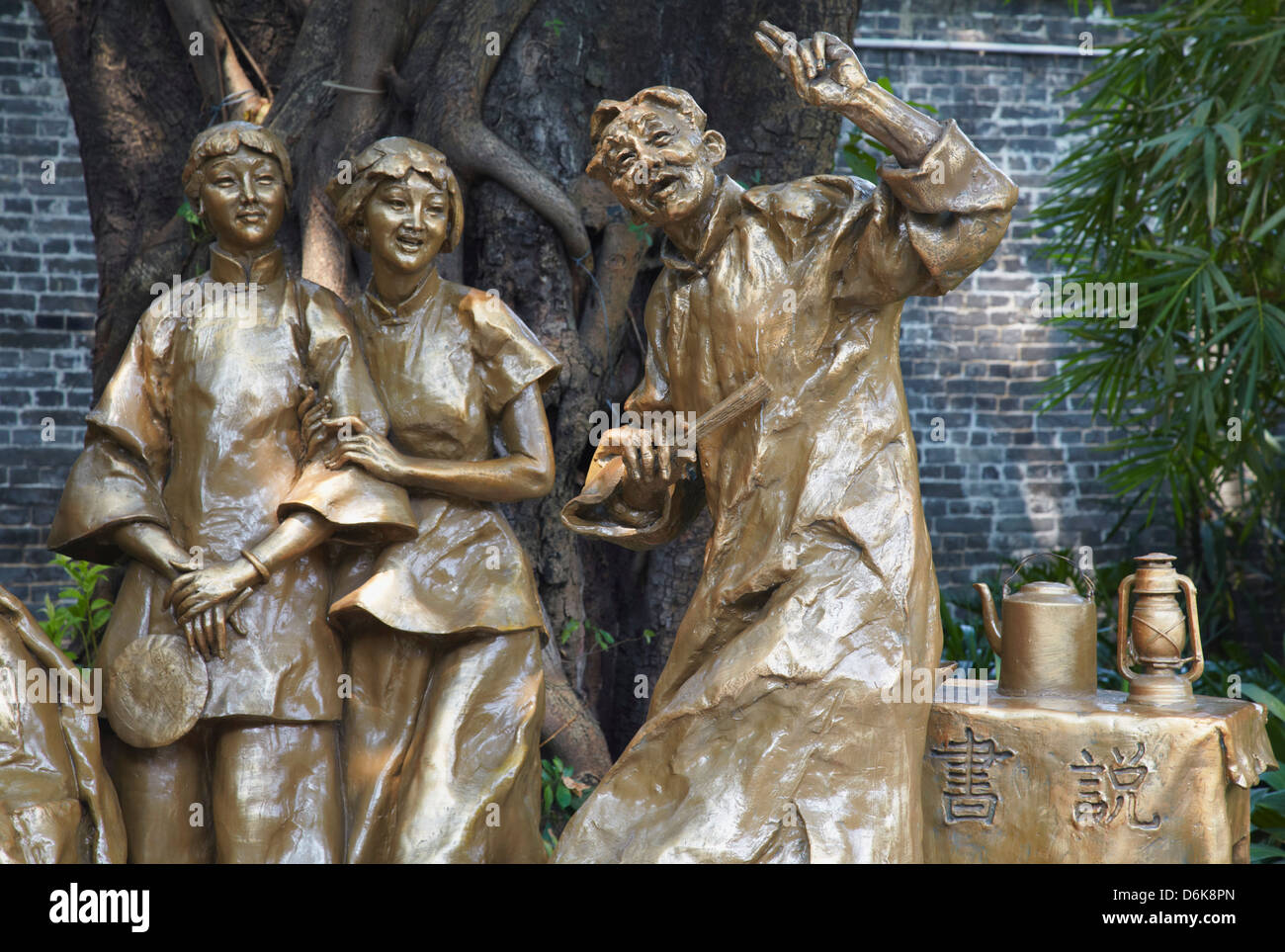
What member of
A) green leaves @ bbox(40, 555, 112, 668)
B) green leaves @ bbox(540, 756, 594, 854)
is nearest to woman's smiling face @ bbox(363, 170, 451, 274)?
green leaves @ bbox(540, 756, 594, 854)

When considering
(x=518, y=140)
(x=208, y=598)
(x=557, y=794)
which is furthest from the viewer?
(x=518, y=140)

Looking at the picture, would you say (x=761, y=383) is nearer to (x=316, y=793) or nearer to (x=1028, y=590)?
(x=1028, y=590)

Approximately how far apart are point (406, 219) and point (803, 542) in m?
1.16

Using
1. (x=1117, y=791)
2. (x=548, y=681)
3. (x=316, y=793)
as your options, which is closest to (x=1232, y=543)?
(x=548, y=681)

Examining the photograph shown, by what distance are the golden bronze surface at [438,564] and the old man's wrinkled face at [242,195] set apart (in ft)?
Result: 0.54

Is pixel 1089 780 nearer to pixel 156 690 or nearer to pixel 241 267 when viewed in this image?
pixel 156 690

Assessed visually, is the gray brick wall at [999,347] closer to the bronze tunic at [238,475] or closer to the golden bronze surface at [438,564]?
the golden bronze surface at [438,564]

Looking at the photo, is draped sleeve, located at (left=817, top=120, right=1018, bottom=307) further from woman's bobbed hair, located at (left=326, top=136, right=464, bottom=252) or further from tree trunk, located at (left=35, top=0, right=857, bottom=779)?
tree trunk, located at (left=35, top=0, right=857, bottom=779)

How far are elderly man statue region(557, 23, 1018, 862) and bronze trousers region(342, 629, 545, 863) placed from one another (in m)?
0.33

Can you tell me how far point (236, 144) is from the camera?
10.7ft

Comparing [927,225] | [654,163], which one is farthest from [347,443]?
[927,225]

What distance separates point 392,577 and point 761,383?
37.7 inches

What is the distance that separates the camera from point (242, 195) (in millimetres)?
3268

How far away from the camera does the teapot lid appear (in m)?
3.20
